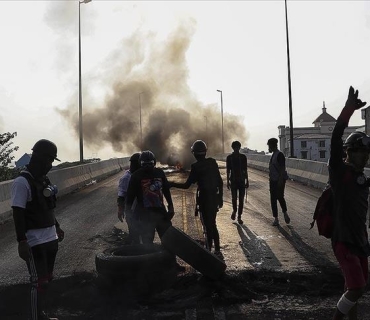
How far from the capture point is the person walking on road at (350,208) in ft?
11.9

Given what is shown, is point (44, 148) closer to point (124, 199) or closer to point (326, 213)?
point (326, 213)

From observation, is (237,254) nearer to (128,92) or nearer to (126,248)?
(126,248)

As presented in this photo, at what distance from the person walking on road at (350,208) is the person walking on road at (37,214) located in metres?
2.66

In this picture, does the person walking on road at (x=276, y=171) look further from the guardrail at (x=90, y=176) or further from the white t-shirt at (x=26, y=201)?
the white t-shirt at (x=26, y=201)

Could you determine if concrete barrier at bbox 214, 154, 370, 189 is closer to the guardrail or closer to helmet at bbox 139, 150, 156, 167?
the guardrail

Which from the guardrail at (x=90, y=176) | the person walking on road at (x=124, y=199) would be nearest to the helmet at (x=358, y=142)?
the person walking on road at (x=124, y=199)

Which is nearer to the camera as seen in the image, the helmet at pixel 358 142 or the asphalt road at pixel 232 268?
the helmet at pixel 358 142

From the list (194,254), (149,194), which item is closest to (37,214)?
(149,194)

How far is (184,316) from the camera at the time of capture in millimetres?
4699

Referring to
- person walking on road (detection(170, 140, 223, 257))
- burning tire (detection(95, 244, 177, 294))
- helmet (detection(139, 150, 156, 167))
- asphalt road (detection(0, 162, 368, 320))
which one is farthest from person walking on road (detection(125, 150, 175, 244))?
person walking on road (detection(170, 140, 223, 257))

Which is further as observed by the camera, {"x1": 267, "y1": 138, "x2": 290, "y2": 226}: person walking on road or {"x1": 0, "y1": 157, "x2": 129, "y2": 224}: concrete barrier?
{"x1": 0, "y1": 157, "x2": 129, "y2": 224}: concrete barrier

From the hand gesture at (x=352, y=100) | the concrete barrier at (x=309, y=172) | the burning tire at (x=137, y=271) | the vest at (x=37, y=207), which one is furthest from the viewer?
the concrete barrier at (x=309, y=172)

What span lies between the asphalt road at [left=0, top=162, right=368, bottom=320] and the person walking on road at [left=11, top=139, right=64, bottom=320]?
0.84 meters

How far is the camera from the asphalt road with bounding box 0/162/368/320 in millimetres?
4910
